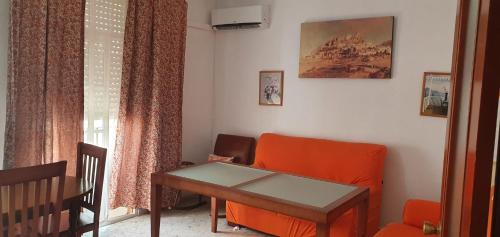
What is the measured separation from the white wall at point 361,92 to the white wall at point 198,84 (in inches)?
7.6

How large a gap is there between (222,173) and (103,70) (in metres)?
1.46

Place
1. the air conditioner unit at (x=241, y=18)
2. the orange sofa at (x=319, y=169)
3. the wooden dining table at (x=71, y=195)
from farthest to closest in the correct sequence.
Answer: the air conditioner unit at (x=241, y=18)
the orange sofa at (x=319, y=169)
the wooden dining table at (x=71, y=195)

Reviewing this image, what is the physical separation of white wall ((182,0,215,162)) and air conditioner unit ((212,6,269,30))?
0.17 m

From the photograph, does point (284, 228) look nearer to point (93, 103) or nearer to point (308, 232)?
point (308, 232)

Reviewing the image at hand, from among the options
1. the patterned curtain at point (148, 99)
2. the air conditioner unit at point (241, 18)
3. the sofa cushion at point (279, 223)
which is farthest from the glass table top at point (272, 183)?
the air conditioner unit at point (241, 18)

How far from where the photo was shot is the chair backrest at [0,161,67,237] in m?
1.75

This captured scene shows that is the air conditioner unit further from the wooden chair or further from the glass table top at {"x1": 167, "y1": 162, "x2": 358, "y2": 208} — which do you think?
the wooden chair

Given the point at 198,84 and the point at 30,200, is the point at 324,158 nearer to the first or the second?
the point at 198,84

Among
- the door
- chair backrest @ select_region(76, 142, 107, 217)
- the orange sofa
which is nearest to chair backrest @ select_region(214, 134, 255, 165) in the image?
the orange sofa

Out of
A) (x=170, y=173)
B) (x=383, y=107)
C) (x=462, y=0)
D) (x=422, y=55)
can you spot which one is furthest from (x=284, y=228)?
(x=462, y=0)

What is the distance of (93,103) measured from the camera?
128 inches

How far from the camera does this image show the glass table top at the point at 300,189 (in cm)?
231

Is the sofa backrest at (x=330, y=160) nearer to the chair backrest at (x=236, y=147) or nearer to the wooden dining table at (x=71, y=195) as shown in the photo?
the chair backrest at (x=236, y=147)

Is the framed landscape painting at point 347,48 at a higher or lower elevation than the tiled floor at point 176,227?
higher
